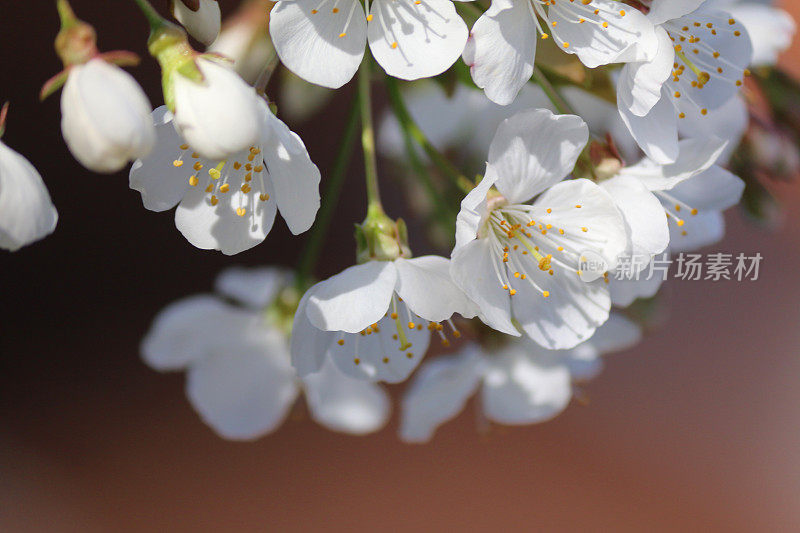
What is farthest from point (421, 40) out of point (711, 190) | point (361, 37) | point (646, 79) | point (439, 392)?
point (439, 392)

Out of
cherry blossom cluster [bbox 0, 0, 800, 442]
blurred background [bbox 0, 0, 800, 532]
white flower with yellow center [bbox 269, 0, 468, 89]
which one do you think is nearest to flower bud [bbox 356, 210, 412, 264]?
cherry blossom cluster [bbox 0, 0, 800, 442]

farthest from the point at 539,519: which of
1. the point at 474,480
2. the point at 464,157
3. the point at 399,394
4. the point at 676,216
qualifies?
the point at 676,216

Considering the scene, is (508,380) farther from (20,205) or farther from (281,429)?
(281,429)

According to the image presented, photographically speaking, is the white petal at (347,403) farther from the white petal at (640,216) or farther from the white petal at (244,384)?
the white petal at (640,216)

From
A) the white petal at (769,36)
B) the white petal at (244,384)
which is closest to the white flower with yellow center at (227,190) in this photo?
the white petal at (244,384)

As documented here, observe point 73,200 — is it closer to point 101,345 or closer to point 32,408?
point 101,345

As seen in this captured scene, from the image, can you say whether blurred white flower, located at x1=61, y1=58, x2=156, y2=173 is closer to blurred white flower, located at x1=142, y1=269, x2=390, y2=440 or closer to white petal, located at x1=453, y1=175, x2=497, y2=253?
white petal, located at x1=453, y1=175, x2=497, y2=253

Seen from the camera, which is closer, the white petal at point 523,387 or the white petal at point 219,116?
the white petal at point 219,116
